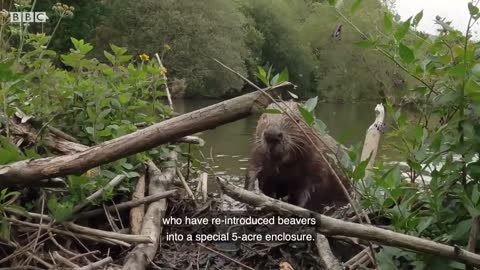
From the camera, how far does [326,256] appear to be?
99.0 inches

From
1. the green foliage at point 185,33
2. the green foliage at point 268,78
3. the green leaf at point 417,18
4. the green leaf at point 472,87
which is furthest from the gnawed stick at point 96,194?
the green foliage at point 185,33

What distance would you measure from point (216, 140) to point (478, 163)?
9646mm

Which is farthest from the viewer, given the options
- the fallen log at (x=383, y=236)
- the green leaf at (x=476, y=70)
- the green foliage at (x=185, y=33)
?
the green foliage at (x=185, y=33)

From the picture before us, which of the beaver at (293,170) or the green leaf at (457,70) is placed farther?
the beaver at (293,170)

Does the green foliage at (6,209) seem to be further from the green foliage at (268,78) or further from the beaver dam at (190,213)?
the green foliage at (268,78)

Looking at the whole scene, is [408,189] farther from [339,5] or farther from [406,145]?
[339,5]

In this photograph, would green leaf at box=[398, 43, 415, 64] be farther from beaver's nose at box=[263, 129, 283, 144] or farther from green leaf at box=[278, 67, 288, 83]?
beaver's nose at box=[263, 129, 283, 144]

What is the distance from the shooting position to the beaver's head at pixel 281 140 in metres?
3.73

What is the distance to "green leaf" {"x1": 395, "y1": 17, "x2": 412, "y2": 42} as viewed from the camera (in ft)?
7.29

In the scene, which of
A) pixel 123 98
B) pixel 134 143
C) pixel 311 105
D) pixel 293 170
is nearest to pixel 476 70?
pixel 311 105

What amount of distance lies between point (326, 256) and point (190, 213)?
3.62 feet

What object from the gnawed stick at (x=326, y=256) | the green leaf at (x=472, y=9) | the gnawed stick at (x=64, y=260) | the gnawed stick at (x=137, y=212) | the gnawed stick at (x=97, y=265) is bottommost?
the gnawed stick at (x=137, y=212)

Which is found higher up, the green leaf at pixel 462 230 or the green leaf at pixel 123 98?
the green leaf at pixel 462 230

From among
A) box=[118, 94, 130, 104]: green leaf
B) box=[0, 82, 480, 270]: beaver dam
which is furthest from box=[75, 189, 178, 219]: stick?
box=[118, 94, 130, 104]: green leaf
